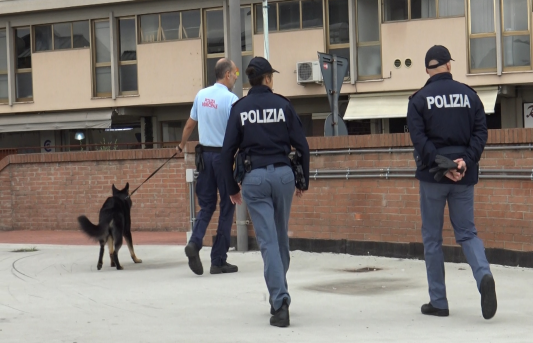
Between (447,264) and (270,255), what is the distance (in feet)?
11.3

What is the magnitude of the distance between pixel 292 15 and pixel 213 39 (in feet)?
9.24

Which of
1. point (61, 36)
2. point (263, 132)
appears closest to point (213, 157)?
point (263, 132)

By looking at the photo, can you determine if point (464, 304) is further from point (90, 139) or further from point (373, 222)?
point (90, 139)

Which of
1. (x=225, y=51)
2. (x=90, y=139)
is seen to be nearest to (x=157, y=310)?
(x=225, y=51)

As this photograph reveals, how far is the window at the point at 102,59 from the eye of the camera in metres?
30.5

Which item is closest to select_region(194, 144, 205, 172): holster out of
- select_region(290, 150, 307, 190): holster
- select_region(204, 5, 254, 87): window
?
select_region(290, 150, 307, 190): holster

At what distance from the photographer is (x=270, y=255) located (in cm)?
630

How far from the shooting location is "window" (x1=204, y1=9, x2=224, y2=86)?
95.2 ft

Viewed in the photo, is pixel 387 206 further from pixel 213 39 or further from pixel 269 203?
pixel 213 39

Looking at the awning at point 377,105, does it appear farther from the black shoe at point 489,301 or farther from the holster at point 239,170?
the black shoe at point 489,301

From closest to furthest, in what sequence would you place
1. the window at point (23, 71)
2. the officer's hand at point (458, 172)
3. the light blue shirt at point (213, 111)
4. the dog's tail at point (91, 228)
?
the officer's hand at point (458, 172), the light blue shirt at point (213, 111), the dog's tail at point (91, 228), the window at point (23, 71)

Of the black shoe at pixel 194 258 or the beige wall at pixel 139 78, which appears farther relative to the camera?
the beige wall at pixel 139 78

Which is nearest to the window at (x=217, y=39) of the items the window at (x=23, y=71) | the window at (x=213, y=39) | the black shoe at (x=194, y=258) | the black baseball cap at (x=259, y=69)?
the window at (x=213, y=39)

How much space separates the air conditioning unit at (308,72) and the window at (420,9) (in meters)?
2.55
